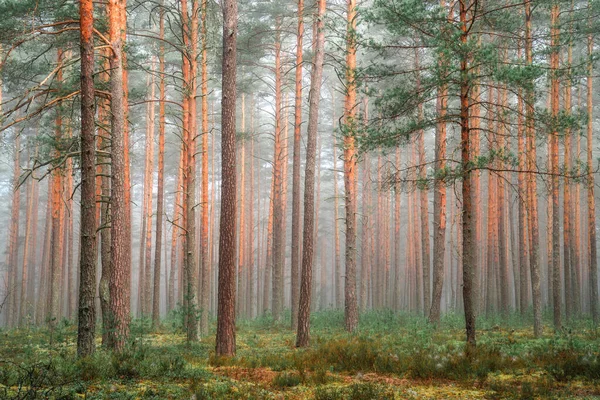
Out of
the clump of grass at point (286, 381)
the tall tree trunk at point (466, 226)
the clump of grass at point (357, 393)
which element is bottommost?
the clump of grass at point (286, 381)

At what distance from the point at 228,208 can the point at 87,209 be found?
2607 millimetres

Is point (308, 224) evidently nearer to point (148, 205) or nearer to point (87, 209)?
point (87, 209)

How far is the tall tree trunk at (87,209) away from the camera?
25.9 ft

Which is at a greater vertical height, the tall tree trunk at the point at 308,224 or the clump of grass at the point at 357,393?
the tall tree trunk at the point at 308,224

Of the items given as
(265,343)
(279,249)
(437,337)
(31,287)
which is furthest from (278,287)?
(31,287)

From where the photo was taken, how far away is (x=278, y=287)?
1923 centimetres

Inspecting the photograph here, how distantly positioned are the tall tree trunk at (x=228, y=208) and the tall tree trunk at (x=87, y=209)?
2366 mm

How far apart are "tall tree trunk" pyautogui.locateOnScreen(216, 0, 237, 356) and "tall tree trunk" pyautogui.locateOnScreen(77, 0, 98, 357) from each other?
2366 mm

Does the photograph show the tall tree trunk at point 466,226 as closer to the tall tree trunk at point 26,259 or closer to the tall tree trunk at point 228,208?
the tall tree trunk at point 228,208

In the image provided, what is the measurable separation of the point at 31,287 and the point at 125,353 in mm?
32762

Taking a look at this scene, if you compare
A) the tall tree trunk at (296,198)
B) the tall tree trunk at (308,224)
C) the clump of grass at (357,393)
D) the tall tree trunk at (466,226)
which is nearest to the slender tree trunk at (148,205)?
the tall tree trunk at (296,198)

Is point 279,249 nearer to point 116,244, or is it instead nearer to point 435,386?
point 116,244

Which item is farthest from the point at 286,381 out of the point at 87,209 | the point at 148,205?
the point at 148,205

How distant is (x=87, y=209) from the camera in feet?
26.4
